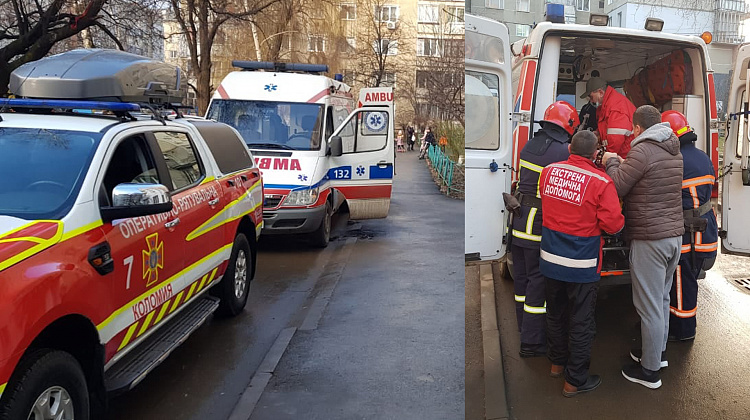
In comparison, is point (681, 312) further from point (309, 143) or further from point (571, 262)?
point (309, 143)

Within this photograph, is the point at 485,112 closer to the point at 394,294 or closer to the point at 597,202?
the point at 597,202

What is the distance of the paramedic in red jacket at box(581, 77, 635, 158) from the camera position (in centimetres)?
541

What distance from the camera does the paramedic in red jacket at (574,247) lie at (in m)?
3.62

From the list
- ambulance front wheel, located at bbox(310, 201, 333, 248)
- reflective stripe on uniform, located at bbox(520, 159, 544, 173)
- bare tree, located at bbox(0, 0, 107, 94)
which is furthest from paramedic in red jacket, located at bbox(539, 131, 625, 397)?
bare tree, located at bbox(0, 0, 107, 94)

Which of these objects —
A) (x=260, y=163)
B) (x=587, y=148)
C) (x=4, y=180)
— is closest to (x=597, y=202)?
(x=587, y=148)

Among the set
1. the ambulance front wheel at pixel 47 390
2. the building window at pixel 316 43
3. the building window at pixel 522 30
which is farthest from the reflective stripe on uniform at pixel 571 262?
the building window at pixel 316 43

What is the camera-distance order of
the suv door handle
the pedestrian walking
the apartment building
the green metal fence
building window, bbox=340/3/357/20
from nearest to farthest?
the suv door handle, the green metal fence, the apartment building, building window, bbox=340/3/357/20, the pedestrian walking

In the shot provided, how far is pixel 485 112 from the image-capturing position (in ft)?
13.5

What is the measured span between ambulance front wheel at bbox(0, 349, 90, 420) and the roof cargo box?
2316 mm

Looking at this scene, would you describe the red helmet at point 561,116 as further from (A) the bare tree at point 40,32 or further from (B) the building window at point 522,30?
(A) the bare tree at point 40,32

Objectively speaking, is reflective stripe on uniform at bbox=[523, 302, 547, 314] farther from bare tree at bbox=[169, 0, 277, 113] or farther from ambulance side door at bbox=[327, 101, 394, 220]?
bare tree at bbox=[169, 0, 277, 113]

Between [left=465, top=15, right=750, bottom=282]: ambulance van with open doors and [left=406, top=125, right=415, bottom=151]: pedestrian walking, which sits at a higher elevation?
[left=465, top=15, right=750, bottom=282]: ambulance van with open doors

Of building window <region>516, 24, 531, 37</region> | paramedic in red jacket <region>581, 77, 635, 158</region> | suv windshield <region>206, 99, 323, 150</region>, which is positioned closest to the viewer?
building window <region>516, 24, 531, 37</region>

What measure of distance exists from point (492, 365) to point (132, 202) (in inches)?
84.3
